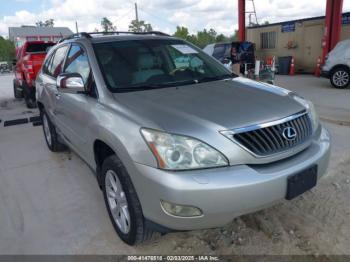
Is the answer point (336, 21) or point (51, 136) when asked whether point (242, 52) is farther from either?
point (51, 136)

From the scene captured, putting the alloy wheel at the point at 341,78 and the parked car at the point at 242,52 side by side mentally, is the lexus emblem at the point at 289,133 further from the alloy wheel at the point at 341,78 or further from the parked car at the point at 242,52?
the parked car at the point at 242,52

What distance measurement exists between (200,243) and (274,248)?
0.57 m

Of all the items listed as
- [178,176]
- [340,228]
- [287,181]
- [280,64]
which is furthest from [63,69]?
[280,64]

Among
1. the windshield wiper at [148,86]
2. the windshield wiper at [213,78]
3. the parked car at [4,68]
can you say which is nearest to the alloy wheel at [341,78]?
the windshield wiper at [213,78]

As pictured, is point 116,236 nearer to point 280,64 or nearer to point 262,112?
point 262,112

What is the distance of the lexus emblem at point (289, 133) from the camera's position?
225 cm

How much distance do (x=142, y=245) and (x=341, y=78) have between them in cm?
935

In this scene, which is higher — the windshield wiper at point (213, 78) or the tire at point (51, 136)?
the windshield wiper at point (213, 78)

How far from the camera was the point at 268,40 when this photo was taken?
17.6 meters

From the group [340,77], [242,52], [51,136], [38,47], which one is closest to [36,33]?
[38,47]

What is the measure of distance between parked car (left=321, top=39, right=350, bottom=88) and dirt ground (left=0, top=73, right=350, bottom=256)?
6588 millimetres

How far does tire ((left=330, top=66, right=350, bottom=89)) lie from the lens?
Result: 972cm

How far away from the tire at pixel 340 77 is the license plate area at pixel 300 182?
8.66 meters

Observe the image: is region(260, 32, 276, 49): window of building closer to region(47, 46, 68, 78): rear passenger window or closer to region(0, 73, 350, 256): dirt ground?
region(0, 73, 350, 256): dirt ground
